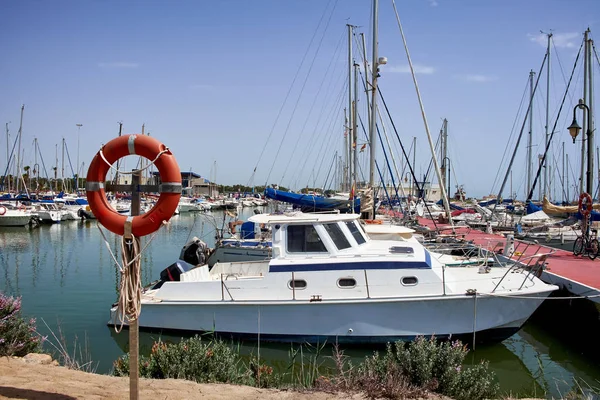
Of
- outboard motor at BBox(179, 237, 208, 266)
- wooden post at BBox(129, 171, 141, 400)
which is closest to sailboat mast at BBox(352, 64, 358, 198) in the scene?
outboard motor at BBox(179, 237, 208, 266)

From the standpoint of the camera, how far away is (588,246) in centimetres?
1517

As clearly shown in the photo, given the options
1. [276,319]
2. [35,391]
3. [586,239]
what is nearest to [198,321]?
[276,319]

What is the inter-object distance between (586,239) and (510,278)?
6899 millimetres

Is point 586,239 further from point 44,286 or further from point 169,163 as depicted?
point 44,286

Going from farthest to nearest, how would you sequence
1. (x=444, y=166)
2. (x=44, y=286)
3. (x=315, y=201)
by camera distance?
1. (x=444, y=166)
2. (x=315, y=201)
3. (x=44, y=286)

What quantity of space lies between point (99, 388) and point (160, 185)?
2.60 meters

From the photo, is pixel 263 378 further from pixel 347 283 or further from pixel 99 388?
pixel 347 283

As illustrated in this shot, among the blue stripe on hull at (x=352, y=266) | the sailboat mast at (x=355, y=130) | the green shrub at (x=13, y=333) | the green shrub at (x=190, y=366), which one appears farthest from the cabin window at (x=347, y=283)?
the sailboat mast at (x=355, y=130)

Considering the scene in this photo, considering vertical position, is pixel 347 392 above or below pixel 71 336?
above

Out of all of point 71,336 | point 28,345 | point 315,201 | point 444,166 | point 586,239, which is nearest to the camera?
point 28,345

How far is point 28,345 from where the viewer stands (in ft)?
23.7

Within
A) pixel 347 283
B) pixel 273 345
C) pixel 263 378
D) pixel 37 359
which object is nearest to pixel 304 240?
pixel 347 283

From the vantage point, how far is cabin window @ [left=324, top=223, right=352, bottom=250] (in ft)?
33.0

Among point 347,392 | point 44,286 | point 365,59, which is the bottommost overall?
point 44,286
